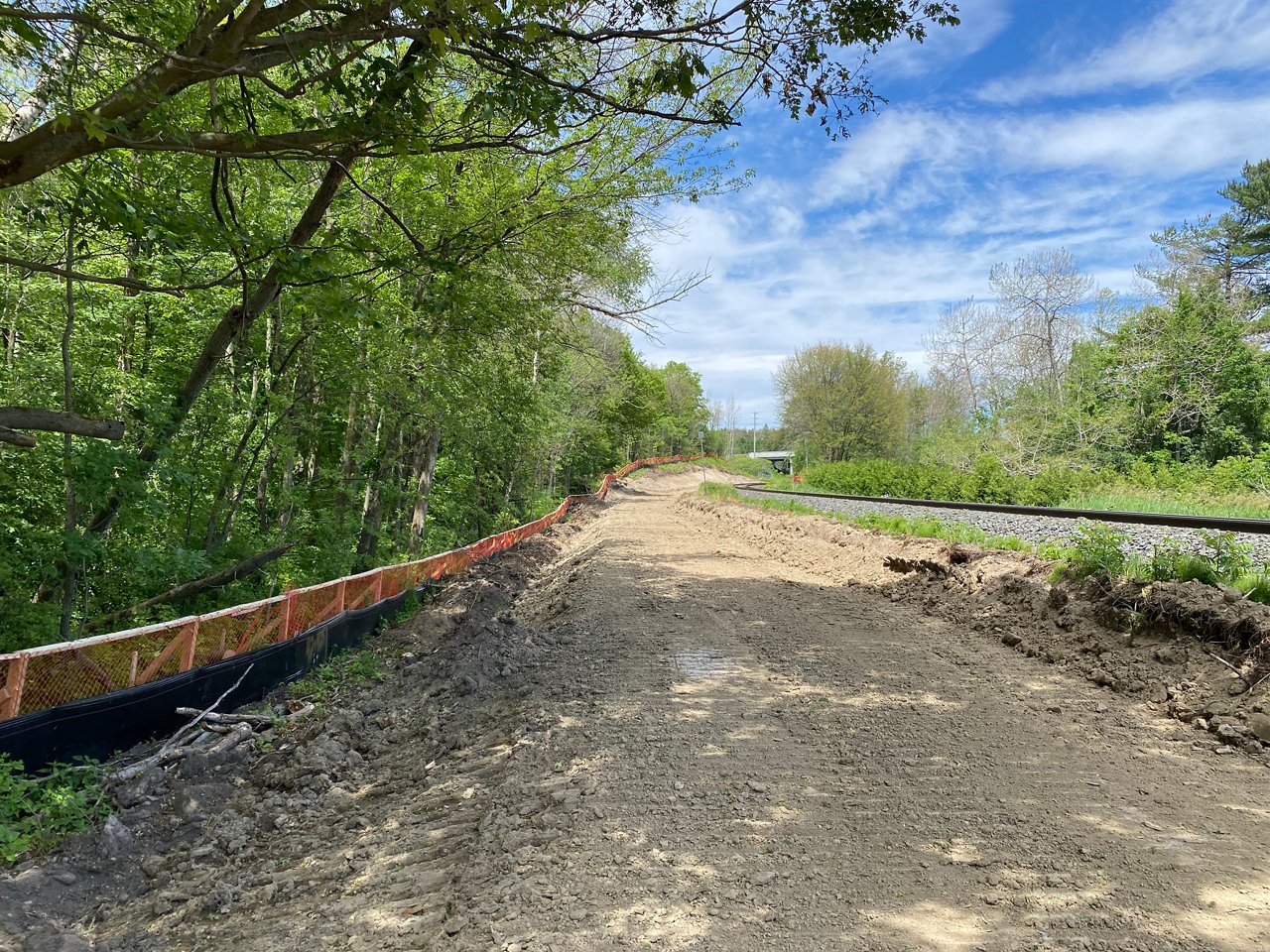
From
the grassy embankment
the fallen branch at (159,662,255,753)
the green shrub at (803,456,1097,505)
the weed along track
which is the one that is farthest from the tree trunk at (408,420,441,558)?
the green shrub at (803,456,1097,505)

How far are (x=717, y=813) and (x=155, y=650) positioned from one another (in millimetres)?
4322

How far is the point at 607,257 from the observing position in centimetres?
1148

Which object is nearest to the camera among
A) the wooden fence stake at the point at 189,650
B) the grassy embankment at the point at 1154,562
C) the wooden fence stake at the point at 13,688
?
the wooden fence stake at the point at 13,688

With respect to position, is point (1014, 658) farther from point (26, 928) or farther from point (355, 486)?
point (355, 486)

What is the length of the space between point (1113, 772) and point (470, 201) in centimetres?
923

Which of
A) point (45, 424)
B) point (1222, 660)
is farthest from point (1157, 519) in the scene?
point (45, 424)

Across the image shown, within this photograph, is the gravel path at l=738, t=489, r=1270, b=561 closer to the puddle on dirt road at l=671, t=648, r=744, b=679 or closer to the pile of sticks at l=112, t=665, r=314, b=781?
the puddle on dirt road at l=671, t=648, r=744, b=679

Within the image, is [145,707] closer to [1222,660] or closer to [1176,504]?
[1222,660]

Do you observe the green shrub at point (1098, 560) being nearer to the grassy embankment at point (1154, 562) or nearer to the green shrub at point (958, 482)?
the grassy embankment at point (1154, 562)

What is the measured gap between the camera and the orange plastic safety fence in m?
3.97

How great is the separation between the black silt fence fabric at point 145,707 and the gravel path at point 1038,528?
9.05 metres

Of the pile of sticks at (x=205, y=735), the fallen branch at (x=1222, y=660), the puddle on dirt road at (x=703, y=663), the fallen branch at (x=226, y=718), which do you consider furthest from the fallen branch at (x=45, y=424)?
the fallen branch at (x=1222, y=660)

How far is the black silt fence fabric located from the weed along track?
0.56 metres

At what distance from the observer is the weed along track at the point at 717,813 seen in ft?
8.70
